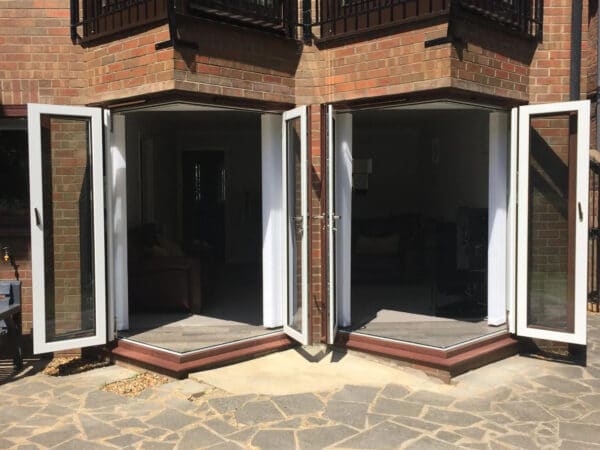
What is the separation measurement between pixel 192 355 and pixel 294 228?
1.50 m

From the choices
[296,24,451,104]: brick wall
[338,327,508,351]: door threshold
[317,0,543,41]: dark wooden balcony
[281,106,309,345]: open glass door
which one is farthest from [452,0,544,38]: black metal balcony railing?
[338,327,508,351]: door threshold

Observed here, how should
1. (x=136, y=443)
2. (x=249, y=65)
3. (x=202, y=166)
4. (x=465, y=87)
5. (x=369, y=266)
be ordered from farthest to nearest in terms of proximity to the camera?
(x=202, y=166), (x=369, y=266), (x=249, y=65), (x=465, y=87), (x=136, y=443)

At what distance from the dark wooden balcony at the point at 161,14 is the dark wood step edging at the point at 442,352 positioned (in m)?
2.96

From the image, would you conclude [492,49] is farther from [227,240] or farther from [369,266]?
[227,240]

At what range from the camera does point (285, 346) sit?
18.7 ft

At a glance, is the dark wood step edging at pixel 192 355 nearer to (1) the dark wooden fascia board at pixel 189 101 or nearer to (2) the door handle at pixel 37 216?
(2) the door handle at pixel 37 216

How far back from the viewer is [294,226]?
5617 mm

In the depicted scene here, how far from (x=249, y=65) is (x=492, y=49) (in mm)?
2159

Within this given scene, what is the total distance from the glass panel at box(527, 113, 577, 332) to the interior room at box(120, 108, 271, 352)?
2.62 m

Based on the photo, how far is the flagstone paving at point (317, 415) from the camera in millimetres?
3822

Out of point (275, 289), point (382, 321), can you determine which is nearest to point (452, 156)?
point (382, 321)

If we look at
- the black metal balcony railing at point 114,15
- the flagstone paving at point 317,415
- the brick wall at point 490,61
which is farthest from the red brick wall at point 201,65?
the flagstone paving at point 317,415

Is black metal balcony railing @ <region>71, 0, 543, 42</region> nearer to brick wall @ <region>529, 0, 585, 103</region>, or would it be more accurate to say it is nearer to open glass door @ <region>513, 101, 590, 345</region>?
brick wall @ <region>529, 0, 585, 103</region>

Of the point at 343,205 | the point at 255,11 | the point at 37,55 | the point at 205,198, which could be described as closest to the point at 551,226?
the point at 343,205
